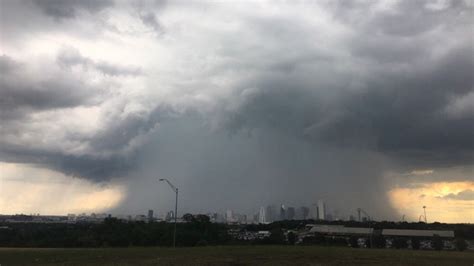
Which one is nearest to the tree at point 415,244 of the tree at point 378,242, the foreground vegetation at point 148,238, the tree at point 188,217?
the foreground vegetation at point 148,238

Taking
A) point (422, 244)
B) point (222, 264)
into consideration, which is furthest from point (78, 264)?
point (422, 244)

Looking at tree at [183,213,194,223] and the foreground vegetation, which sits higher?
tree at [183,213,194,223]

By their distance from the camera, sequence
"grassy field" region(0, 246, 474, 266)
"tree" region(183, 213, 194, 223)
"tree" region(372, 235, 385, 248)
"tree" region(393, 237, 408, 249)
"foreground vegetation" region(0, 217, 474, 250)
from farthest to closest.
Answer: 1. "tree" region(183, 213, 194, 223)
2. "tree" region(393, 237, 408, 249)
3. "tree" region(372, 235, 385, 248)
4. "foreground vegetation" region(0, 217, 474, 250)
5. "grassy field" region(0, 246, 474, 266)

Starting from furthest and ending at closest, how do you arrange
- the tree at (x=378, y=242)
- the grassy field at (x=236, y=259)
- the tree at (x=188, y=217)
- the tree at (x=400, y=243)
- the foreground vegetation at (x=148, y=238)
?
the tree at (x=188, y=217), the tree at (x=400, y=243), the tree at (x=378, y=242), the foreground vegetation at (x=148, y=238), the grassy field at (x=236, y=259)

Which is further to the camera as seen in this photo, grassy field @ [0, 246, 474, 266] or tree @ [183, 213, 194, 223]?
tree @ [183, 213, 194, 223]

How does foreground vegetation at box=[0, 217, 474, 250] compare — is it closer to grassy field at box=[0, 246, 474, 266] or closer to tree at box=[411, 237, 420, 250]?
tree at box=[411, 237, 420, 250]

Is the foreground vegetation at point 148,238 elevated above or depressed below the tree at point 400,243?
above

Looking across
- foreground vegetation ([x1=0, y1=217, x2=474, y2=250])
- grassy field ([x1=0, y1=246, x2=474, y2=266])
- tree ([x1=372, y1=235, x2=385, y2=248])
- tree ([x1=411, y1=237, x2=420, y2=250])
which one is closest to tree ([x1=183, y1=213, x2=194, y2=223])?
foreground vegetation ([x1=0, y1=217, x2=474, y2=250])

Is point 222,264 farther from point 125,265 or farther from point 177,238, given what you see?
point 177,238

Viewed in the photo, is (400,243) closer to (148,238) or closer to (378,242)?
(378,242)

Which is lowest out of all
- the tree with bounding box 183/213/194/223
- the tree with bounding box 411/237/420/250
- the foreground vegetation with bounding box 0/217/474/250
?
the tree with bounding box 411/237/420/250

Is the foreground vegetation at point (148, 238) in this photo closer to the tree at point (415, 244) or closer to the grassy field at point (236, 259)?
the tree at point (415, 244)
